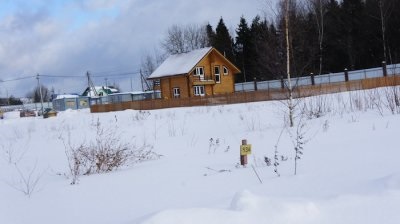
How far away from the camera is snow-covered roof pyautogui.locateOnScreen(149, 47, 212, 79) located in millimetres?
48938

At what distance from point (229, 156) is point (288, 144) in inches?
50.1

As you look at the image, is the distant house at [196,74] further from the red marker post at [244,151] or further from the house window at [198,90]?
the red marker post at [244,151]

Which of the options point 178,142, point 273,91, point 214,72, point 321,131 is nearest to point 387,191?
point 321,131

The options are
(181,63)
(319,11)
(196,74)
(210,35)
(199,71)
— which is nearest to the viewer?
(196,74)

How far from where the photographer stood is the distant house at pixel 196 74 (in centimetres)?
4922

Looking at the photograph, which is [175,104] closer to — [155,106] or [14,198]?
[155,106]

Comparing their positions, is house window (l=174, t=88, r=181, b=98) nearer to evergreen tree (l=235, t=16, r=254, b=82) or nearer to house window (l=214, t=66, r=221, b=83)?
house window (l=214, t=66, r=221, b=83)

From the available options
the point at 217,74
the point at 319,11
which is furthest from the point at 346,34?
the point at 217,74

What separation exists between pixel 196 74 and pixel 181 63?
2.36m

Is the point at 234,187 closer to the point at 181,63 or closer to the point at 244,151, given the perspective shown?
the point at 244,151

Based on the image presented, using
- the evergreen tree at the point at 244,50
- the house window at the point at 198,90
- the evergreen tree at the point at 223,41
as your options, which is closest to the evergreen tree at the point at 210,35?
the evergreen tree at the point at 223,41

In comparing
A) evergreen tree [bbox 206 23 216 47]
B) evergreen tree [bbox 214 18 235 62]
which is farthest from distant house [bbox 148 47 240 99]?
evergreen tree [bbox 206 23 216 47]

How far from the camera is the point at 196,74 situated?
49969 millimetres

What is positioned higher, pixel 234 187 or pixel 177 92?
pixel 177 92
